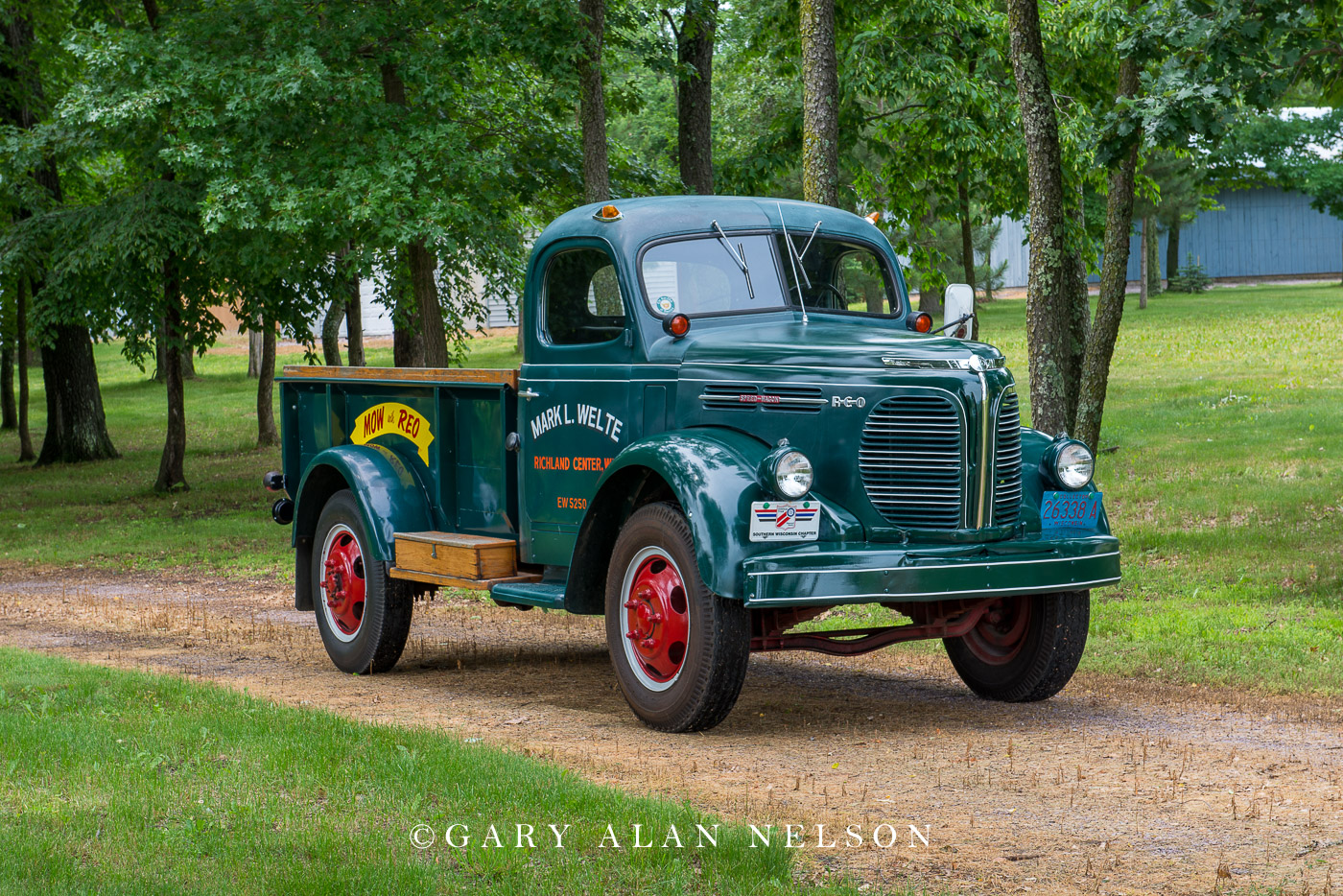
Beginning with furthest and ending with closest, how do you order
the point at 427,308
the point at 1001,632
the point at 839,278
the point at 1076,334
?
the point at 427,308
the point at 1076,334
the point at 839,278
the point at 1001,632

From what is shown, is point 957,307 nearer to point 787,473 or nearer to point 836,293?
point 836,293

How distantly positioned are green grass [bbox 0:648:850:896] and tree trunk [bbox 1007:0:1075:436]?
7.25 meters

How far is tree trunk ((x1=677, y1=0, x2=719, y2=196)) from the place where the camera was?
1683 centimetres

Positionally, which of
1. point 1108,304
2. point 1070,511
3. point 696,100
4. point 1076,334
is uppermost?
point 696,100

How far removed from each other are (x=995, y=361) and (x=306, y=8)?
11.5 meters

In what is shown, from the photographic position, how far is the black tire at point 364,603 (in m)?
8.44

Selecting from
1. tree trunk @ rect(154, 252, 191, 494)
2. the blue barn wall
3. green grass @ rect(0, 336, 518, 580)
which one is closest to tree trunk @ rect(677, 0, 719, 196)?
green grass @ rect(0, 336, 518, 580)

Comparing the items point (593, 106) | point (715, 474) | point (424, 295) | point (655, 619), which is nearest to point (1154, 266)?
point (424, 295)

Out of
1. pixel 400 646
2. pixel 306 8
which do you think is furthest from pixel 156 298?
pixel 400 646

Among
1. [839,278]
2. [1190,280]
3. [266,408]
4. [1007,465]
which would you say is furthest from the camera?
[1190,280]

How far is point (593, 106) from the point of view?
47.6ft

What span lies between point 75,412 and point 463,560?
1968cm

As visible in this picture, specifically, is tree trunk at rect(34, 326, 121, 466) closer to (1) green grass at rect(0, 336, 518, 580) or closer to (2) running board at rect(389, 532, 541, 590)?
(1) green grass at rect(0, 336, 518, 580)

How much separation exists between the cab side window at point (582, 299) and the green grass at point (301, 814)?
7.36ft
